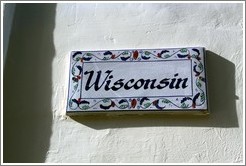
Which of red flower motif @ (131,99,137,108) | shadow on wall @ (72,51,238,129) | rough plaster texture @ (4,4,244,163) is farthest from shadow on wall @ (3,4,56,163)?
red flower motif @ (131,99,137,108)

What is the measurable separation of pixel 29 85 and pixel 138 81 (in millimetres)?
365

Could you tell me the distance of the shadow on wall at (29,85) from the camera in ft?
4.86

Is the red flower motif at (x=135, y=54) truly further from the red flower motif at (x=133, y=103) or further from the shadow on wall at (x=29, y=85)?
the shadow on wall at (x=29, y=85)

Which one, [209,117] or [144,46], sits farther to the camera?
[144,46]

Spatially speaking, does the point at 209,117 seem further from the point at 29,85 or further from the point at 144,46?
the point at 29,85

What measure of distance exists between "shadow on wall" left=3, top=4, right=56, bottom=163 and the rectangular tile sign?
10 centimetres

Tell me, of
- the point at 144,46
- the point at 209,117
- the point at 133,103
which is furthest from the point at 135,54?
the point at 209,117

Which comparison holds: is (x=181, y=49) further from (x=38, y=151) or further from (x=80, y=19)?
(x=38, y=151)

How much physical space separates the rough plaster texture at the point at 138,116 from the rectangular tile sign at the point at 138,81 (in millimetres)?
41

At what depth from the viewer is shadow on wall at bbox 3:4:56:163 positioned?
58.4 inches

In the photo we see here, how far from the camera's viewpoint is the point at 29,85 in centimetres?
157

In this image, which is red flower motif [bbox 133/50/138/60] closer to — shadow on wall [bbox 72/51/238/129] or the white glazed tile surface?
the white glazed tile surface

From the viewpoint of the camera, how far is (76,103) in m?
1.50

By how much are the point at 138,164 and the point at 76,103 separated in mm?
276
